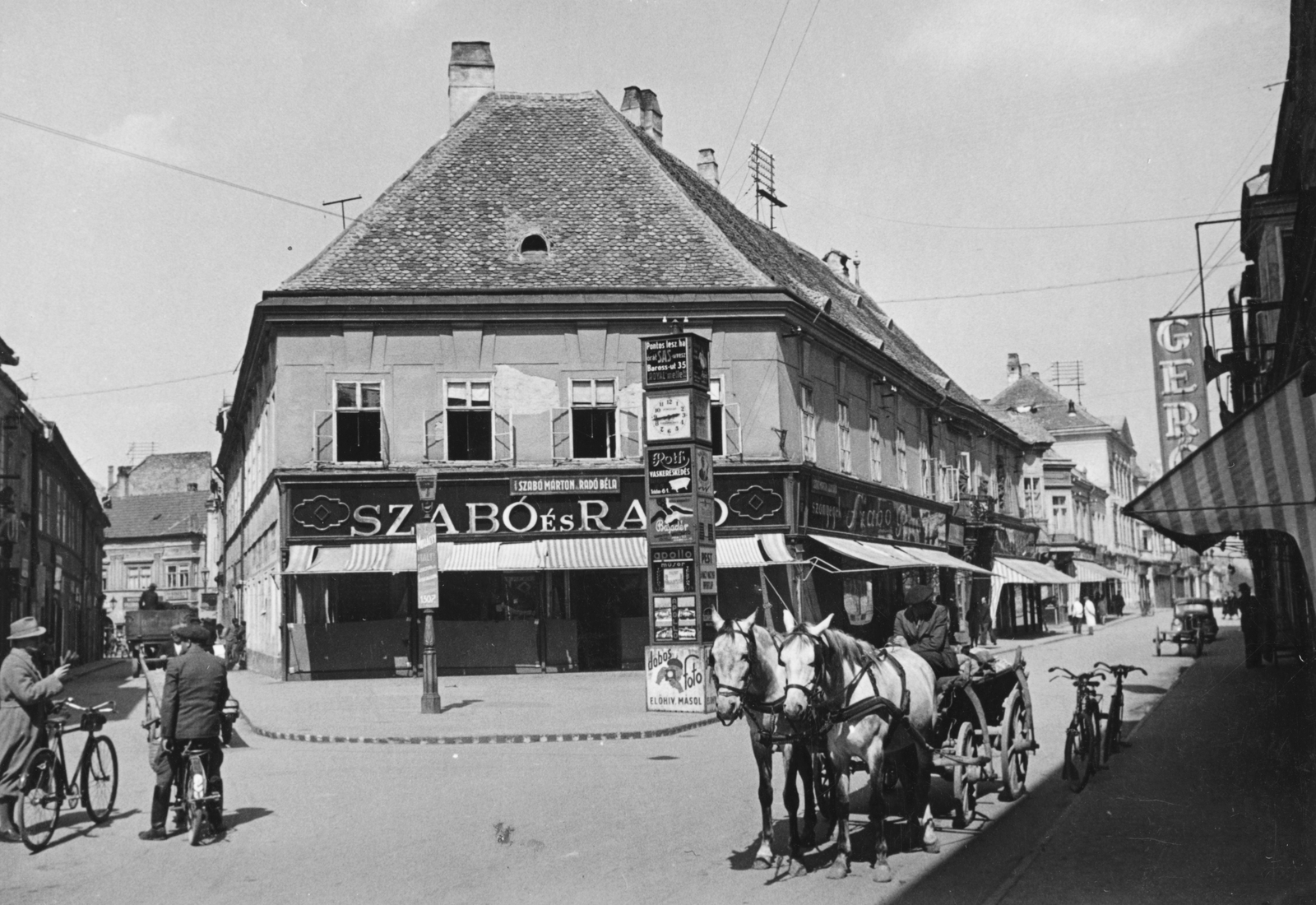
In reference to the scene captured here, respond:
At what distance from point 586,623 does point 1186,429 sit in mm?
14917

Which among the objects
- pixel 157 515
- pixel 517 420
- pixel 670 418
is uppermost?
pixel 157 515

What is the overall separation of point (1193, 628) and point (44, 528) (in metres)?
36.0

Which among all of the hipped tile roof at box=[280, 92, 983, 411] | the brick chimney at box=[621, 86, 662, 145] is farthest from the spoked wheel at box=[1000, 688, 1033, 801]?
the brick chimney at box=[621, 86, 662, 145]

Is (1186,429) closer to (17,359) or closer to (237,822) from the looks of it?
(237,822)

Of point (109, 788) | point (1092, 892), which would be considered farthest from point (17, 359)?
point (1092, 892)

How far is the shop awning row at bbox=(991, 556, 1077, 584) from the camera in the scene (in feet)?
143

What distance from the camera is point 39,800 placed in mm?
10406

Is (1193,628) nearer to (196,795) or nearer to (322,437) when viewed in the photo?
(322,437)

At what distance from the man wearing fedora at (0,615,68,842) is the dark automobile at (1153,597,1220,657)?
93.1 ft

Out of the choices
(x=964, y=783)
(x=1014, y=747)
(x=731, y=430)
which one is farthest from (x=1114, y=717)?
(x=731, y=430)

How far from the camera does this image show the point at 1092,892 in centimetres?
755

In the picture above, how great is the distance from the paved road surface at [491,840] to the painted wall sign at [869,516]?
1523 centimetres

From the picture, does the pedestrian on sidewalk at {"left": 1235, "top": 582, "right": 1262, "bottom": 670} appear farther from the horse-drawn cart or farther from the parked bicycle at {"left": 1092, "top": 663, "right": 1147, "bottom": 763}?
the horse-drawn cart

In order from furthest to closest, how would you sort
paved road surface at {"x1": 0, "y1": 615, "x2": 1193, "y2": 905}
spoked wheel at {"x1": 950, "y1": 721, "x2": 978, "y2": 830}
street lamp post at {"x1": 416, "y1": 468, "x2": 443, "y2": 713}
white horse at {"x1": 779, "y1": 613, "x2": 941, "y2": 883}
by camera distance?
street lamp post at {"x1": 416, "y1": 468, "x2": 443, "y2": 713}
spoked wheel at {"x1": 950, "y1": 721, "x2": 978, "y2": 830}
white horse at {"x1": 779, "y1": 613, "x2": 941, "y2": 883}
paved road surface at {"x1": 0, "y1": 615, "x2": 1193, "y2": 905}
